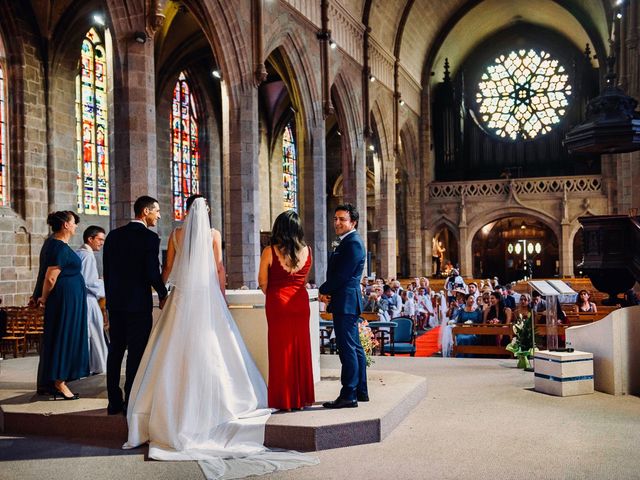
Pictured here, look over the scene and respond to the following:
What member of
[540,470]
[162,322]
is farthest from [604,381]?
[162,322]

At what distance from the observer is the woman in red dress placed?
470 centimetres

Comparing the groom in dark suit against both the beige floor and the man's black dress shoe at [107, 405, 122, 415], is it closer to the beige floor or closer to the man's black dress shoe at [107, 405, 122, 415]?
the man's black dress shoe at [107, 405, 122, 415]

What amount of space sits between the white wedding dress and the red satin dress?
0.18m

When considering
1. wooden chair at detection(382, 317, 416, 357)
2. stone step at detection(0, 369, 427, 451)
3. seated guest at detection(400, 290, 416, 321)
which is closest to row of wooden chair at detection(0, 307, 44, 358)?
stone step at detection(0, 369, 427, 451)

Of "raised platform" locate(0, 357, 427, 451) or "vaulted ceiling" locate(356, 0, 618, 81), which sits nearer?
"raised platform" locate(0, 357, 427, 451)

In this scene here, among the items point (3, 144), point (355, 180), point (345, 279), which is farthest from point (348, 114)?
point (345, 279)

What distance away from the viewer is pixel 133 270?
4.70 metres

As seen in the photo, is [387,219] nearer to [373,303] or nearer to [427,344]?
[373,303]

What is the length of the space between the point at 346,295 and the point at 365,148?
16.7 meters

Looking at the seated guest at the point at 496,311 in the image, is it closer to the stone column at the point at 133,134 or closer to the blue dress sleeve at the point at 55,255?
the stone column at the point at 133,134

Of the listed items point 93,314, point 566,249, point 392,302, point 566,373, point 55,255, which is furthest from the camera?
point 566,249

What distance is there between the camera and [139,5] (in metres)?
10.2

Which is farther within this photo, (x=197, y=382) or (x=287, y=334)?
(x=287, y=334)

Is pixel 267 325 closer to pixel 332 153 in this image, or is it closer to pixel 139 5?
pixel 139 5
